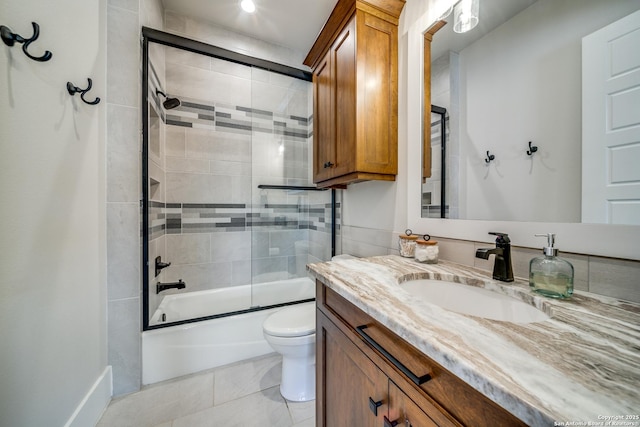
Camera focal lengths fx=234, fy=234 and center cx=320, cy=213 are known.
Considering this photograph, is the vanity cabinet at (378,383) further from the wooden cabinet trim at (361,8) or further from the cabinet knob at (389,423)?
the wooden cabinet trim at (361,8)

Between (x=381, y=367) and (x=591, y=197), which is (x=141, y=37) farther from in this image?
(x=591, y=197)

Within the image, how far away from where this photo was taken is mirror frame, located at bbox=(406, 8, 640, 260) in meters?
0.61

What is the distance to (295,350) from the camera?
4.26 feet

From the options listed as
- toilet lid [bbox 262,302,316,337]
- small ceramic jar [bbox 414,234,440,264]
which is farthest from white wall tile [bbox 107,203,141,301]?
small ceramic jar [bbox 414,234,440,264]

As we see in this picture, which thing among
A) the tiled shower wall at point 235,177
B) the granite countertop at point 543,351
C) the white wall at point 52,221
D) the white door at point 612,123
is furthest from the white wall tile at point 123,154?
the white door at point 612,123

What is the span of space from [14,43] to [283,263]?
6.03 feet

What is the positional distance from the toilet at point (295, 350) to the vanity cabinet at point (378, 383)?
37 centimetres

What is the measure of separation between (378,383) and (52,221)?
130 centimetres

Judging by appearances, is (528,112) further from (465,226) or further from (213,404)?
(213,404)

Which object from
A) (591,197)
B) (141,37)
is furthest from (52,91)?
(591,197)

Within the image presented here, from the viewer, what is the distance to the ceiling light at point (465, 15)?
979 millimetres

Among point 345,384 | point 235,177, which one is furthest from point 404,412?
point 235,177

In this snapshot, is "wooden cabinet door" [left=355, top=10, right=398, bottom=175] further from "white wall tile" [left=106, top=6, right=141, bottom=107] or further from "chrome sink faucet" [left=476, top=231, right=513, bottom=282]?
"white wall tile" [left=106, top=6, right=141, bottom=107]

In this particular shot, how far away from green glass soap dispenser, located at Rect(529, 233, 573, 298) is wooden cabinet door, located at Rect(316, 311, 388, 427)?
508 mm
